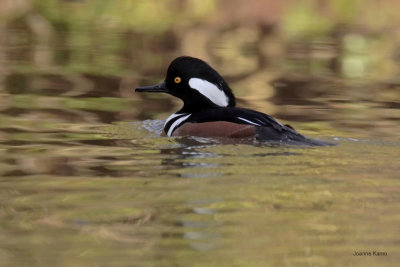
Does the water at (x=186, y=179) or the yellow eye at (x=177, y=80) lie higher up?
the yellow eye at (x=177, y=80)

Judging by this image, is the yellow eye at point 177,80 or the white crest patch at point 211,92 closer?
the white crest patch at point 211,92

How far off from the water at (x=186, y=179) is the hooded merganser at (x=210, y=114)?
0.13 metres

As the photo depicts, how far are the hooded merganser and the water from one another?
133 mm

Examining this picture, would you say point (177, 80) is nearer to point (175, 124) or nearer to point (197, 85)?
point (197, 85)

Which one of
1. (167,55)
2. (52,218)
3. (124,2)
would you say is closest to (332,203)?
(52,218)

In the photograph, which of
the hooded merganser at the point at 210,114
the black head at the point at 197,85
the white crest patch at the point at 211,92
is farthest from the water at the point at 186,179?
the white crest patch at the point at 211,92

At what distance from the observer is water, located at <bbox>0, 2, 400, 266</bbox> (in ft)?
15.8

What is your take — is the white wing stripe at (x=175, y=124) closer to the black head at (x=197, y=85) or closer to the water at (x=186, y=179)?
the water at (x=186, y=179)

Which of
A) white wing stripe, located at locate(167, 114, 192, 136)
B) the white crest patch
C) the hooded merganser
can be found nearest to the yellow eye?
the hooded merganser

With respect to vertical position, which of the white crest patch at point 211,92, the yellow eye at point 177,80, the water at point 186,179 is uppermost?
the yellow eye at point 177,80

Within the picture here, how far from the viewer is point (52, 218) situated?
538 cm

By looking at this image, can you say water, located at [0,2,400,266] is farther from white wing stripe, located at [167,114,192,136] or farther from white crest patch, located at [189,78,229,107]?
white crest patch, located at [189,78,229,107]

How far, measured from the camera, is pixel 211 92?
29.3 ft

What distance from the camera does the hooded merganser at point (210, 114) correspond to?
796cm
